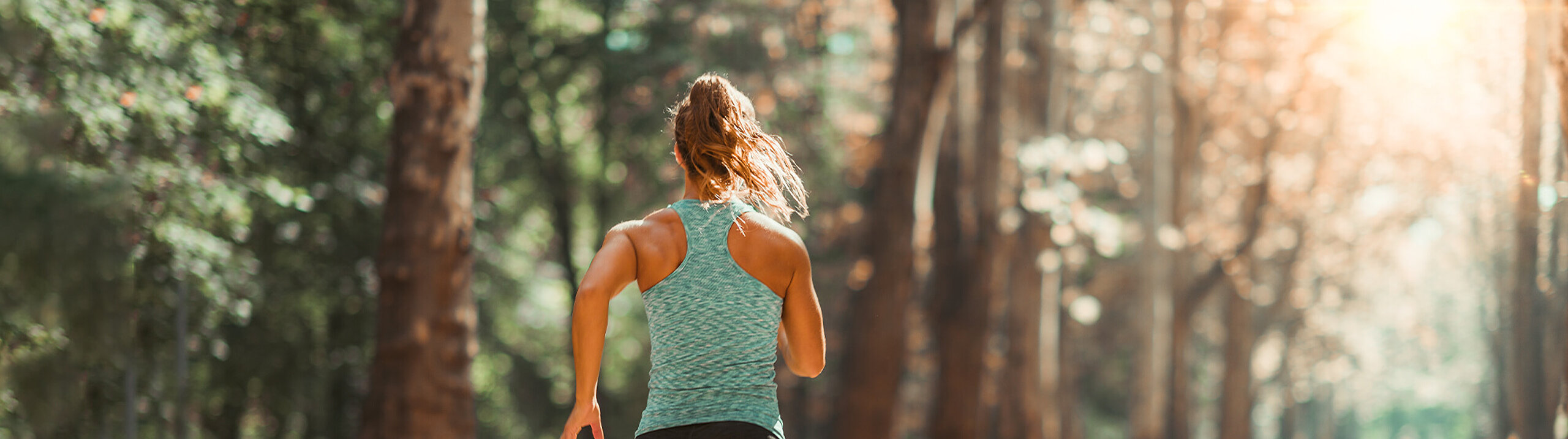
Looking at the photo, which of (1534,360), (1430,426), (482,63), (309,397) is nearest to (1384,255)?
(1534,360)

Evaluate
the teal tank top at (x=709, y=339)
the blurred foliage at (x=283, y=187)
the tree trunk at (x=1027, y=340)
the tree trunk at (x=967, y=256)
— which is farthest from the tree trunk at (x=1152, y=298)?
the teal tank top at (x=709, y=339)

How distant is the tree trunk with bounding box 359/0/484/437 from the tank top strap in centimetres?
431

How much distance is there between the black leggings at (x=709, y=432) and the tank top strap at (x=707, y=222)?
1.36ft

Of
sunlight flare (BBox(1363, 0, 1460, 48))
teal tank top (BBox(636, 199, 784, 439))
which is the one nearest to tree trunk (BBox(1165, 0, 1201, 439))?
sunlight flare (BBox(1363, 0, 1460, 48))

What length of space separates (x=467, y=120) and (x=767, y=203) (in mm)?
4556

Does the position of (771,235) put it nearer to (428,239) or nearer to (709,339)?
(709,339)

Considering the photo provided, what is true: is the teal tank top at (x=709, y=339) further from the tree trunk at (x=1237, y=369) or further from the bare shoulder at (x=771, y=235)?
the tree trunk at (x=1237, y=369)

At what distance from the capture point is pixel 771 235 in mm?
3250

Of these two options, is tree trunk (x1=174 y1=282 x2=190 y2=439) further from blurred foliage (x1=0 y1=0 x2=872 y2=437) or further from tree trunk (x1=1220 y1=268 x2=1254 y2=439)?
tree trunk (x1=1220 y1=268 x2=1254 y2=439)

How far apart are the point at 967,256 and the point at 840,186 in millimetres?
5196

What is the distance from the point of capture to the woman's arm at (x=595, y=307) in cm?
312

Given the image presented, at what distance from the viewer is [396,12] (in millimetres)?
14070

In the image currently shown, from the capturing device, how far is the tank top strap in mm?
3219

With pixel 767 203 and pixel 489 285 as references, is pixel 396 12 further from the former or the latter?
pixel 767 203
